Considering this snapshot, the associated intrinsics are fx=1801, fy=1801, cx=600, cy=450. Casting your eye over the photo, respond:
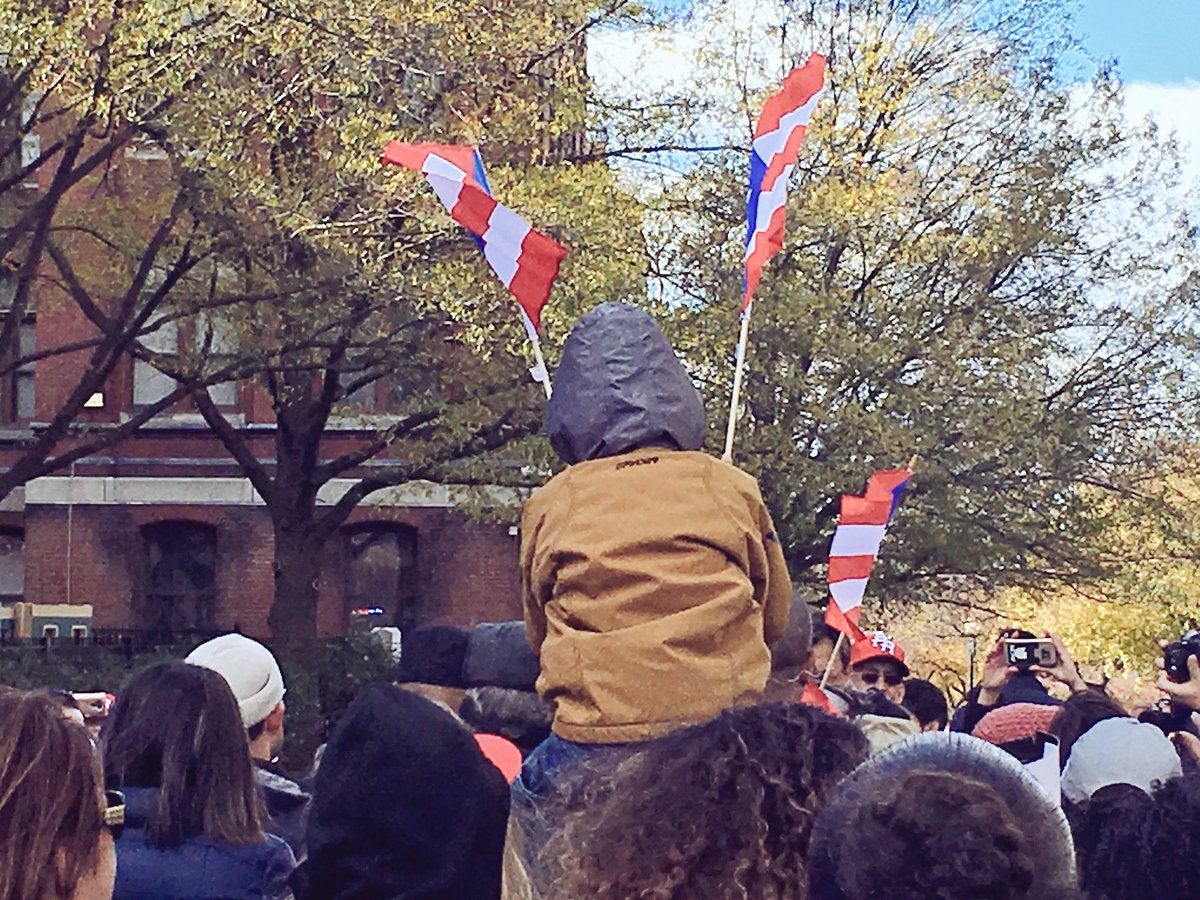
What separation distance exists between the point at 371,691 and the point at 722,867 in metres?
1.28

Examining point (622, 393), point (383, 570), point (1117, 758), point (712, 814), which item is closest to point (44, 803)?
point (712, 814)

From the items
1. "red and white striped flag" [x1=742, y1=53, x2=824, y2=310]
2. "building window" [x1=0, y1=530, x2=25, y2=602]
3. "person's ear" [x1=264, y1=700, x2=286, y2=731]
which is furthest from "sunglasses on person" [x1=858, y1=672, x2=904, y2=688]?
"building window" [x1=0, y1=530, x2=25, y2=602]

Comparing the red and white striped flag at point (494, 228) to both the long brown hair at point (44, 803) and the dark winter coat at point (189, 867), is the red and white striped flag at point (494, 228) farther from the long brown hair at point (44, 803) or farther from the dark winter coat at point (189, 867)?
the long brown hair at point (44, 803)

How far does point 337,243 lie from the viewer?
48.5 feet

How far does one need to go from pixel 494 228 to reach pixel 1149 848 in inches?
178

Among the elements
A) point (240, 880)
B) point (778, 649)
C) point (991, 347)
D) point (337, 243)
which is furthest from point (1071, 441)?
point (240, 880)

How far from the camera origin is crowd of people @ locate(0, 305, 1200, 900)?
241 centimetres

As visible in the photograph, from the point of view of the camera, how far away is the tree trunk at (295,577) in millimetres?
20422

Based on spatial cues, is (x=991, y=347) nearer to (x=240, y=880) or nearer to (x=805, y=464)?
(x=805, y=464)

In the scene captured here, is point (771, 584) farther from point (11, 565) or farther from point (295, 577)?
point (11, 565)

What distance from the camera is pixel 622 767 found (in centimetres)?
265

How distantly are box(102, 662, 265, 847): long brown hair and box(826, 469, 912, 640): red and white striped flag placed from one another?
14.9 ft

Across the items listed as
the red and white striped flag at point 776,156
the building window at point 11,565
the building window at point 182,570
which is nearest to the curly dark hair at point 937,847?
the red and white striped flag at point 776,156

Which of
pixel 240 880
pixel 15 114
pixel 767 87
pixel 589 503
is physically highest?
pixel 767 87
